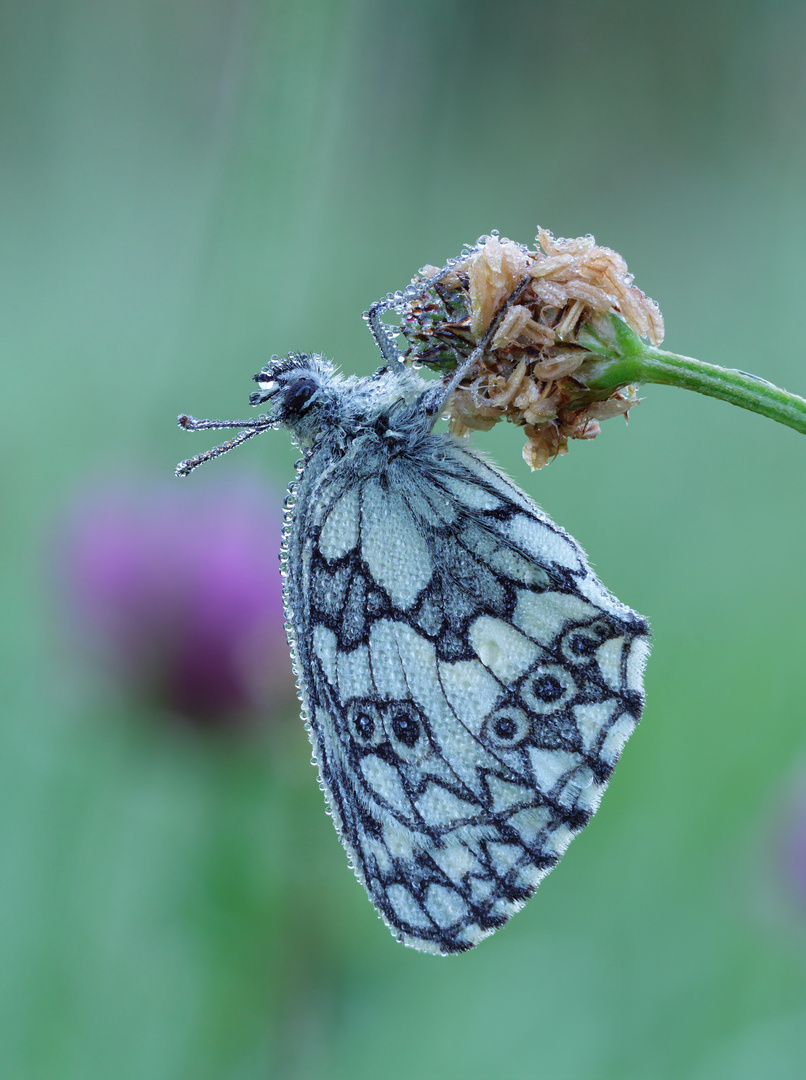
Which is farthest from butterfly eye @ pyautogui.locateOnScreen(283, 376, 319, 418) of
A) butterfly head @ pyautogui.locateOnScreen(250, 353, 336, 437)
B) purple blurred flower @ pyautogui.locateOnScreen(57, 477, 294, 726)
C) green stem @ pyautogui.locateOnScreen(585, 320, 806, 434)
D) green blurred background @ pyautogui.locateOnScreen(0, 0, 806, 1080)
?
purple blurred flower @ pyautogui.locateOnScreen(57, 477, 294, 726)

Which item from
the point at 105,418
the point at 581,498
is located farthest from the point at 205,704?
the point at 581,498

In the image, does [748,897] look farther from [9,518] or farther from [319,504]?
[9,518]

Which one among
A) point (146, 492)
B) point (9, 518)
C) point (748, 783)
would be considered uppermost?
point (9, 518)

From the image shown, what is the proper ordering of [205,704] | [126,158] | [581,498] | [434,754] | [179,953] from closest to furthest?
[434,754]
[205,704]
[179,953]
[581,498]
[126,158]

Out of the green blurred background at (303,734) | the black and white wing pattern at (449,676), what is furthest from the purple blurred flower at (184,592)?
the black and white wing pattern at (449,676)

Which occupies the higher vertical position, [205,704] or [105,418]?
[105,418]

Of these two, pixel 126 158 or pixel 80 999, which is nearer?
pixel 80 999

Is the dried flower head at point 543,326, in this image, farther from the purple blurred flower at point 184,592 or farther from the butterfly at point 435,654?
the purple blurred flower at point 184,592

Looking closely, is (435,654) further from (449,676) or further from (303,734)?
(303,734)
